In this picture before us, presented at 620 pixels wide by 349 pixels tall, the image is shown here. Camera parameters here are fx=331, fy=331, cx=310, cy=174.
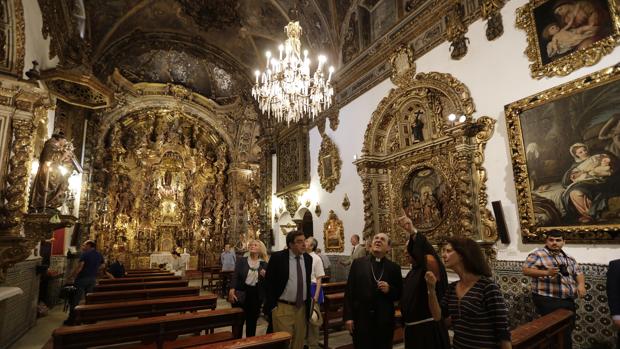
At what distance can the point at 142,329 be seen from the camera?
3469mm

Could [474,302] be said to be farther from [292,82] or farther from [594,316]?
[292,82]

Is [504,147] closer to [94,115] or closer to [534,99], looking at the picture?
[534,99]

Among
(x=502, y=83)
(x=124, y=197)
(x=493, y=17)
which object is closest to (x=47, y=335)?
(x=502, y=83)

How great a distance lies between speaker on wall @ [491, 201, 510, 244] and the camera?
572cm

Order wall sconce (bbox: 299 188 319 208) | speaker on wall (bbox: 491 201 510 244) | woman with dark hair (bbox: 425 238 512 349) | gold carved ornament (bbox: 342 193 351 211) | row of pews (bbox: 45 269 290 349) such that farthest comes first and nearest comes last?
wall sconce (bbox: 299 188 319 208) < gold carved ornament (bbox: 342 193 351 211) < speaker on wall (bbox: 491 201 510 244) < row of pews (bbox: 45 269 290 349) < woman with dark hair (bbox: 425 238 512 349)

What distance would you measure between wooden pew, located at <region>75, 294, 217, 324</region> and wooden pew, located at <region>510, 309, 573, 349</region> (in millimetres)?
4222

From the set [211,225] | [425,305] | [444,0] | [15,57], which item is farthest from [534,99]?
[211,225]

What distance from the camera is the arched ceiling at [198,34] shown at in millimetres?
11930

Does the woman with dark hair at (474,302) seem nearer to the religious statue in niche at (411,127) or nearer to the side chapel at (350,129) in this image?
the side chapel at (350,129)

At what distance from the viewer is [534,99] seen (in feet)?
18.3

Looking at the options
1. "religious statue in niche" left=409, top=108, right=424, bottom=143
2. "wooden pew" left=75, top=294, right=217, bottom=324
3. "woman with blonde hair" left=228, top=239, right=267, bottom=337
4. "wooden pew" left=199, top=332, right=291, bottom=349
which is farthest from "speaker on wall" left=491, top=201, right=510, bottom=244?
"wooden pew" left=75, top=294, right=217, bottom=324

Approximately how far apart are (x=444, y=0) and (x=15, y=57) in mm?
8498

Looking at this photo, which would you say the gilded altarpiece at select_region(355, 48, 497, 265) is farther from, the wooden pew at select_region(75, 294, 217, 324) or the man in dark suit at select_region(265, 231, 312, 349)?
the wooden pew at select_region(75, 294, 217, 324)

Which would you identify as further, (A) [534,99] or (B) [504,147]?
(B) [504,147]
